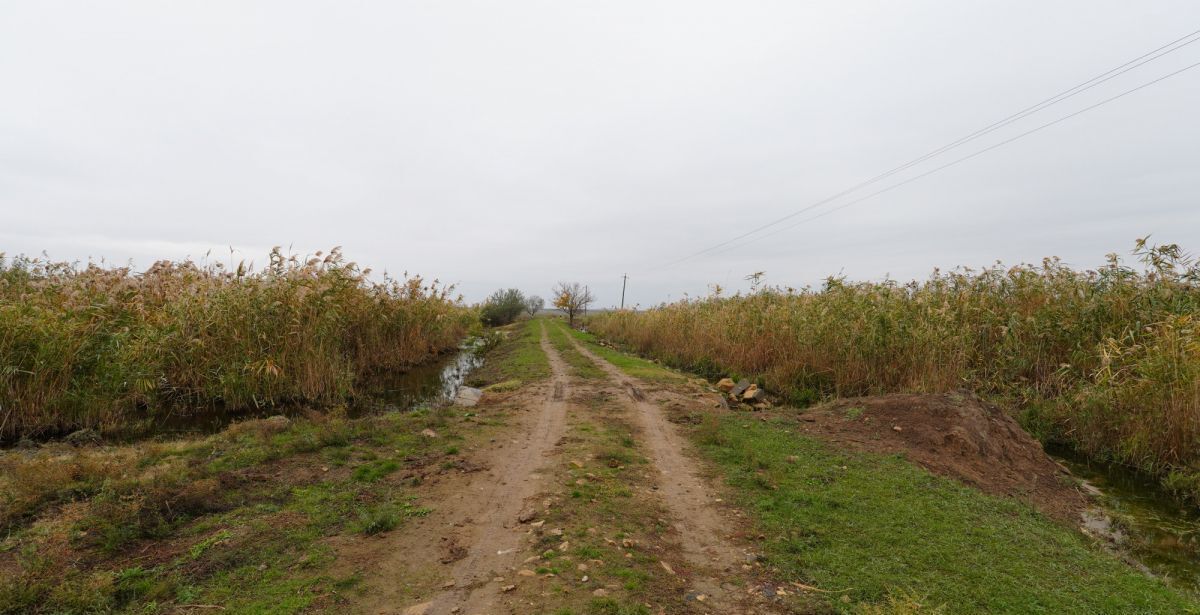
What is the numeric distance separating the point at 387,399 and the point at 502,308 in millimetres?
35030

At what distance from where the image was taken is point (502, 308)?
46.3 metres

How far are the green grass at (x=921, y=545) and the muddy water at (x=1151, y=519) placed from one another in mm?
594

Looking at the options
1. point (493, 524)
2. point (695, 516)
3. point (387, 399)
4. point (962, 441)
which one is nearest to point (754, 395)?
point (962, 441)

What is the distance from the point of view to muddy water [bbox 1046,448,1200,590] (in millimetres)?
4344

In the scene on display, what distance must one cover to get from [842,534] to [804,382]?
7.72 metres

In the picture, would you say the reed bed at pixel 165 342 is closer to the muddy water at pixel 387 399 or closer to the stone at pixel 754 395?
the muddy water at pixel 387 399

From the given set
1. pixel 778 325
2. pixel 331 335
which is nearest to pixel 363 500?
pixel 331 335

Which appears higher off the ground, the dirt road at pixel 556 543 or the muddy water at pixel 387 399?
the dirt road at pixel 556 543

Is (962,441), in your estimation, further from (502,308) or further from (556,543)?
(502,308)

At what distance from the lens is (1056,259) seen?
10156 millimetres

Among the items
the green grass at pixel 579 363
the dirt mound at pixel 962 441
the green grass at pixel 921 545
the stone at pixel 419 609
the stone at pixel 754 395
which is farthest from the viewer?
the green grass at pixel 579 363

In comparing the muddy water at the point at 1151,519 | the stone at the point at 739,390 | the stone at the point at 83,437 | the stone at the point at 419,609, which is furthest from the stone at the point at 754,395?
the stone at the point at 83,437

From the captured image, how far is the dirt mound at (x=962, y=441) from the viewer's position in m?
5.61

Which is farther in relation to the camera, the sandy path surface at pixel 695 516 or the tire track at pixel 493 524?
the sandy path surface at pixel 695 516
